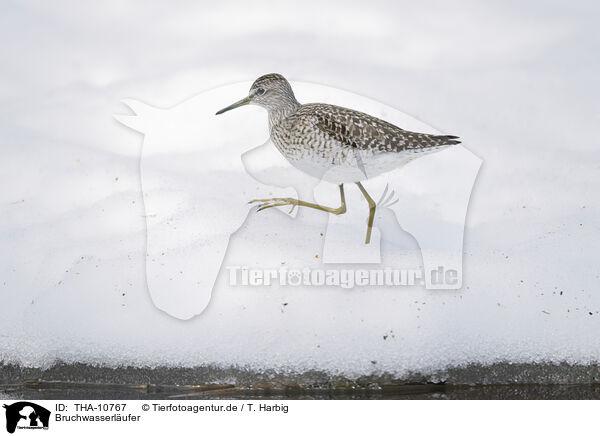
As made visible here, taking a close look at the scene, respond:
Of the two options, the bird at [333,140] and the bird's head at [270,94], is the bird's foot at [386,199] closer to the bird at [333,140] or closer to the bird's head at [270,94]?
the bird at [333,140]

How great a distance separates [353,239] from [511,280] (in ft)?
1.74

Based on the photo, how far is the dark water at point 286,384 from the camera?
66.4 inches

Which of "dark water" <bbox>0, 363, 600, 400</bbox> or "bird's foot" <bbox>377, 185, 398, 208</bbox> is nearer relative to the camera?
"dark water" <bbox>0, 363, 600, 400</bbox>

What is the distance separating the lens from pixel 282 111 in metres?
1.77

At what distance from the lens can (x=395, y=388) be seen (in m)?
1.71

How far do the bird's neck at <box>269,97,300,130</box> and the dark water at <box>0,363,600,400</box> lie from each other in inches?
31.1

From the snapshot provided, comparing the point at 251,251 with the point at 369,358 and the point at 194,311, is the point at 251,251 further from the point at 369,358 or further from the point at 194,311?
the point at 369,358

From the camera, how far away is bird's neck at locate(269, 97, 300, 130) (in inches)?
69.6
